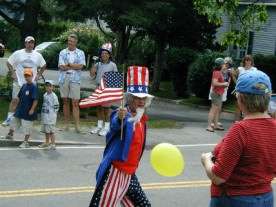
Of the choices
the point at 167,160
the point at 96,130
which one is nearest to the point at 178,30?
the point at 96,130

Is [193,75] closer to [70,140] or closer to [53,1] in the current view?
[53,1]

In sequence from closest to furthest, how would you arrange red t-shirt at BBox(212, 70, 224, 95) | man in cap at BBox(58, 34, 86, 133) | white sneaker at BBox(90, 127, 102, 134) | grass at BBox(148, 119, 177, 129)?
man in cap at BBox(58, 34, 86, 133), white sneaker at BBox(90, 127, 102, 134), red t-shirt at BBox(212, 70, 224, 95), grass at BBox(148, 119, 177, 129)

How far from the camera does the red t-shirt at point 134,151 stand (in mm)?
5781

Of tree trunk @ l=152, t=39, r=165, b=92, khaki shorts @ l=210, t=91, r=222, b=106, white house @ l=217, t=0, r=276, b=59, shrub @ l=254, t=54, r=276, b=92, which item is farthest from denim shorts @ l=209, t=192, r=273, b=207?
white house @ l=217, t=0, r=276, b=59

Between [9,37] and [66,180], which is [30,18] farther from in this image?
[9,37]

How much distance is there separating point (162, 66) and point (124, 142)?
22.6m

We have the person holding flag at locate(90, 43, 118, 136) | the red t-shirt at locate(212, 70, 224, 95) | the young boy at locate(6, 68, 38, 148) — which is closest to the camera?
the young boy at locate(6, 68, 38, 148)

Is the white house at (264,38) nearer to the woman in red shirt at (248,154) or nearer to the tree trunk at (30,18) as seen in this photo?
the tree trunk at (30,18)

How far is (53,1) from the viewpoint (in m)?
19.1

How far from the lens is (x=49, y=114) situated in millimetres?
11984

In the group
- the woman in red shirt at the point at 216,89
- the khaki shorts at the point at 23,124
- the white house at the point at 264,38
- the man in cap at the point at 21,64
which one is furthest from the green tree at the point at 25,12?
the white house at the point at 264,38

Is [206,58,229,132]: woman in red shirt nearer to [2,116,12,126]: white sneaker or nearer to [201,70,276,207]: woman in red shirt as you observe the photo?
[2,116,12,126]: white sneaker

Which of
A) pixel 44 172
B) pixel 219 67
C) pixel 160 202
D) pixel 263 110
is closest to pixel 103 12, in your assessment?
pixel 219 67

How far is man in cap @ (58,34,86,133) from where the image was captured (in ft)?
44.9
